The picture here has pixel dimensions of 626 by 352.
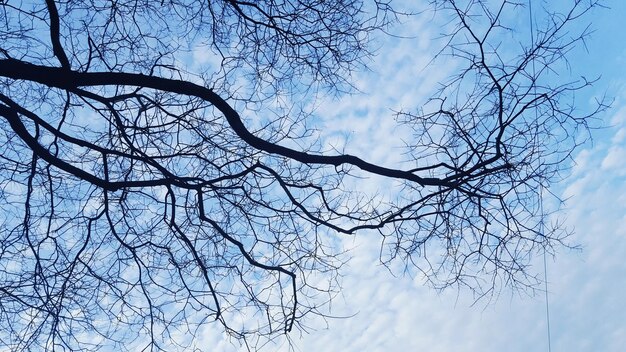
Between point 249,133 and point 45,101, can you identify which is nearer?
point 249,133

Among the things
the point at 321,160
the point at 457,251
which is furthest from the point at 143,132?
the point at 457,251

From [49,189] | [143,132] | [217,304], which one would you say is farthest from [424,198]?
[49,189]

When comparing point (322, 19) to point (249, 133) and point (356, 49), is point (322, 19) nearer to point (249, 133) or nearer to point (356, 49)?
point (356, 49)

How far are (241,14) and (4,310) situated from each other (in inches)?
115

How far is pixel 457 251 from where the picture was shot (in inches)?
213

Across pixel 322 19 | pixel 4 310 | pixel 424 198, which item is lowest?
pixel 4 310

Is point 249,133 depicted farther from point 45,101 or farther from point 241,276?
point 45,101

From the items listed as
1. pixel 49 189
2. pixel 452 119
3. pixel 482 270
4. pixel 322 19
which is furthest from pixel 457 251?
pixel 49 189

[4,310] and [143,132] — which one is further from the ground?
[143,132]

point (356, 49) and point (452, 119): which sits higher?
point (356, 49)

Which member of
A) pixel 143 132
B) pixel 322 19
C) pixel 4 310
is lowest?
pixel 4 310

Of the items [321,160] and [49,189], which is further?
[49,189]

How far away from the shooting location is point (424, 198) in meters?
5.26

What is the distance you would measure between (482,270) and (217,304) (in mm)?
2088
